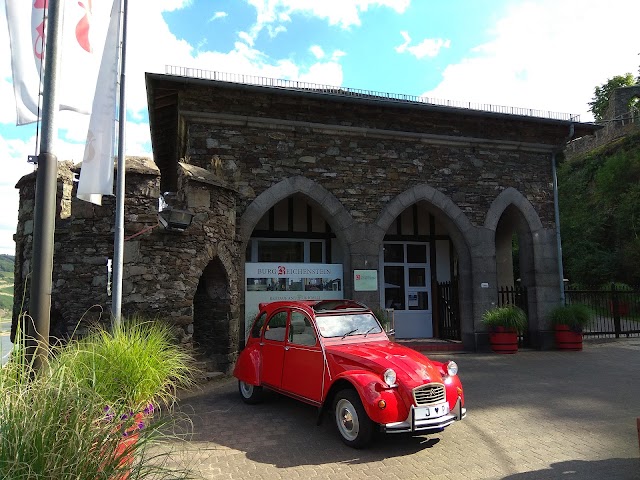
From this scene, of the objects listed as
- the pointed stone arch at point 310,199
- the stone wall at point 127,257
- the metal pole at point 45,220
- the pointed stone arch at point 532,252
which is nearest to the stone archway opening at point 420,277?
the pointed stone arch at point 532,252

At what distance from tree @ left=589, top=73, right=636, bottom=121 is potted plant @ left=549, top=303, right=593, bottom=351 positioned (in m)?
34.9

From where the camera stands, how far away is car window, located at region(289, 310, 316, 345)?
5.33 m

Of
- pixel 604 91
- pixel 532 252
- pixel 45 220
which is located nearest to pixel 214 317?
pixel 45 220

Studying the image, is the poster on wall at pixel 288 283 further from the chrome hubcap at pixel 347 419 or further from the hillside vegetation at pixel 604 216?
the hillside vegetation at pixel 604 216

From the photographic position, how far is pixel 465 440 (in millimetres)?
4703

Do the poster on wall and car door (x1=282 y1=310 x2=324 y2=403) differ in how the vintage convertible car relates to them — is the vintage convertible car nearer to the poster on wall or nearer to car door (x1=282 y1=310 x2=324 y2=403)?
car door (x1=282 y1=310 x2=324 y2=403)

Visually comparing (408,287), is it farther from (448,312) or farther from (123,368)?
(123,368)

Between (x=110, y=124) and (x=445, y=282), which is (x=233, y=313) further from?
(x=445, y=282)

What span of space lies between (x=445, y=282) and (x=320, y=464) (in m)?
9.52

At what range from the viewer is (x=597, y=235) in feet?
81.2

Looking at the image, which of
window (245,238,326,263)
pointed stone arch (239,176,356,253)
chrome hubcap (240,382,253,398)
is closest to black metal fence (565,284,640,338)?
pointed stone arch (239,176,356,253)

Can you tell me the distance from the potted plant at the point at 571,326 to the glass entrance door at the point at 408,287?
3.32 metres

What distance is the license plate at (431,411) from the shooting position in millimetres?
4234

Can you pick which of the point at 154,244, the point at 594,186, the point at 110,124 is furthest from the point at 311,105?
the point at 594,186
